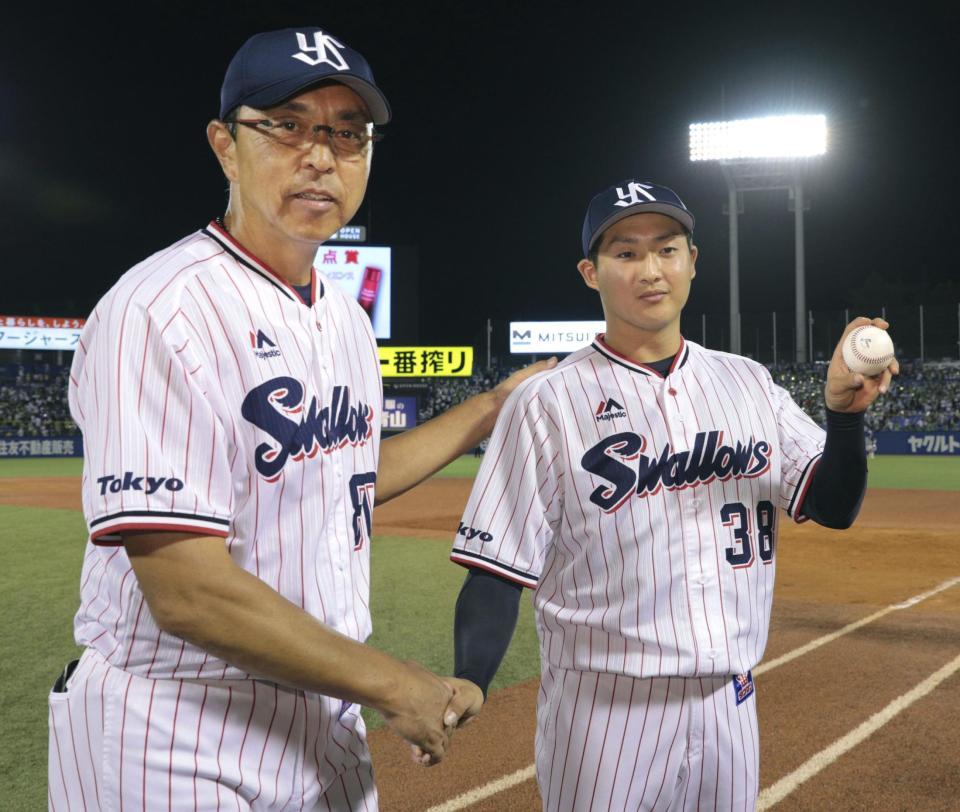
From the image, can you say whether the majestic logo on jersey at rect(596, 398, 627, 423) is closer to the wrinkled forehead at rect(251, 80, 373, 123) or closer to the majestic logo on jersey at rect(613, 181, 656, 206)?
the majestic logo on jersey at rect(613, 181, 656, 206)

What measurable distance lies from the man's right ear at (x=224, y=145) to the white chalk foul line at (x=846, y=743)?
3143 millimetres

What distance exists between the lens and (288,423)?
153cm

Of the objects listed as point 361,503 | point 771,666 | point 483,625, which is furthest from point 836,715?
point 361,503

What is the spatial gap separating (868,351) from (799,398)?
1380 inches

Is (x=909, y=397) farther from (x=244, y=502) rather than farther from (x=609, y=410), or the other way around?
(x=244, y=502)

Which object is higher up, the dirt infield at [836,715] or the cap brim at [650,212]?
the cap brim at [650,212]

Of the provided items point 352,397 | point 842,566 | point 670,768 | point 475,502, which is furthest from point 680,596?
point 842,566

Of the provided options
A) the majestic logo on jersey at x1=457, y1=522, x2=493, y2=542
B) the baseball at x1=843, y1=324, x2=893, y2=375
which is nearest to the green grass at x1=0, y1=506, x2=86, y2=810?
the majestic logo on jersey at x1=457, y1=522, x2=493, y2=542

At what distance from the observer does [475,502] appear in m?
2.34

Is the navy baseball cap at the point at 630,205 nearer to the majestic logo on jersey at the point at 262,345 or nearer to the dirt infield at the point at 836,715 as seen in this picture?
the majestic logo on jersey at the point at 262,345

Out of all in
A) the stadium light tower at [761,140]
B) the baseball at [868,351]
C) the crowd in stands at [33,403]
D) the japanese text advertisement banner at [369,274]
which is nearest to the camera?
the baseball at [868,351]

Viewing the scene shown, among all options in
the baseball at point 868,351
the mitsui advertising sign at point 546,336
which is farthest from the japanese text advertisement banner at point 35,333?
the baseball at point 868,351

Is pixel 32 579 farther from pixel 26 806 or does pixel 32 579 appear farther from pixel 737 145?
pixel 737 145

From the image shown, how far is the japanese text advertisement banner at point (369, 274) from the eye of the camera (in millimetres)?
27969
